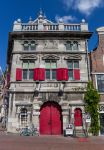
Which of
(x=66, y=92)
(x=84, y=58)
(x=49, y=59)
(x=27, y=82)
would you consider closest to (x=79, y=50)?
(x=84, y=58)

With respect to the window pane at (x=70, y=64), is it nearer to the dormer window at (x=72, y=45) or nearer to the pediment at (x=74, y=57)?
the pediment at (x=74, y=57)

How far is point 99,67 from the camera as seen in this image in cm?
2284

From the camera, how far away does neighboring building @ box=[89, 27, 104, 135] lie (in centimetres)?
2176

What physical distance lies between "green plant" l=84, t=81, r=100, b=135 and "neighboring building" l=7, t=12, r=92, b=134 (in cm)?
58

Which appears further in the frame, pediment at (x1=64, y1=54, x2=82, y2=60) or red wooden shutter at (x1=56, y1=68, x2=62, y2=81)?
pediment at (x1=64, y1=54, x2=82, y2=60)

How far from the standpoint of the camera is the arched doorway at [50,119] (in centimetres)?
2102

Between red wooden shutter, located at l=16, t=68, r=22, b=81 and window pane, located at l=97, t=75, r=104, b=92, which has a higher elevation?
red wooden shutter, located at l=16, t=68, r=22, b=81

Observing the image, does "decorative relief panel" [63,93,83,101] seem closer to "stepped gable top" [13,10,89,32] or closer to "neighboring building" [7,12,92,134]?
"neighboring building" [7,12,92,134]

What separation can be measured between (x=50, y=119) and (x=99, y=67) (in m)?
7.15

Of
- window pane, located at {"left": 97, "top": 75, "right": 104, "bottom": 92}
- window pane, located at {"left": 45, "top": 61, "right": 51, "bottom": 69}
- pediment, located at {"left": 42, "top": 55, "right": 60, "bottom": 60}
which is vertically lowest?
window pane, located at {"left": 97, "top": 75, "right": 104, "bottom": 92}

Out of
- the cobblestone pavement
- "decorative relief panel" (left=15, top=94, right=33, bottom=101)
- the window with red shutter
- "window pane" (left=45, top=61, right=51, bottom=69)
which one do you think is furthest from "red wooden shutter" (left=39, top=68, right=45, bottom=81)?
the cobblestone pavement

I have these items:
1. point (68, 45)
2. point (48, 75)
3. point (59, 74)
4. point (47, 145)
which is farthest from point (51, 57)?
point (47, 145)

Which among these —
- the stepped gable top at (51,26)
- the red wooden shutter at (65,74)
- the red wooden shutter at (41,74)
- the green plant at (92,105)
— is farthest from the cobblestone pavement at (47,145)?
the stepped gable top at (51,26)

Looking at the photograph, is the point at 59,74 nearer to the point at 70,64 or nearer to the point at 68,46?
the point at 70,64
